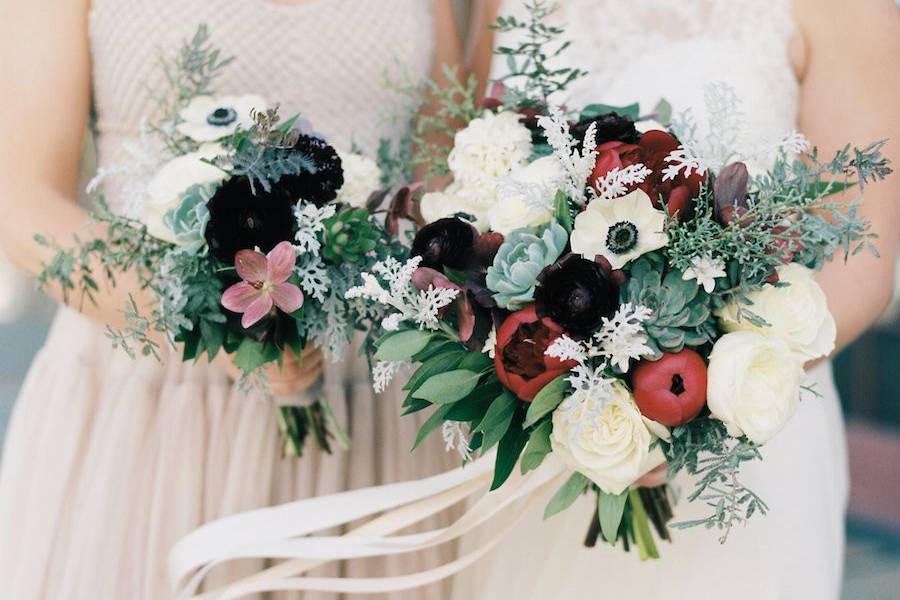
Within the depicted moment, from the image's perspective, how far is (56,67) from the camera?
160 centimetres

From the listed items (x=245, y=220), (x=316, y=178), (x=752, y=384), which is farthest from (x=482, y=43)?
(x=752, y=384)

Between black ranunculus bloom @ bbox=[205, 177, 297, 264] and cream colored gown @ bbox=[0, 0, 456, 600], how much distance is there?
0.50m

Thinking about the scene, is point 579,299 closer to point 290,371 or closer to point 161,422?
point 290,371

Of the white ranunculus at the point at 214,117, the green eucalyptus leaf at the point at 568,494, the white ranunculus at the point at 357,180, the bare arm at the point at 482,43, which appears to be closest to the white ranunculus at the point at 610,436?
the green eucalyptus leaf at the point at 568,494

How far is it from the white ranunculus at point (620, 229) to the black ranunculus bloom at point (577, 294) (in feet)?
0.09

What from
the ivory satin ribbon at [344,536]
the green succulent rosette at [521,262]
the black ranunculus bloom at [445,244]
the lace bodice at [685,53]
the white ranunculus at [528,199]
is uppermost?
the lace bodice at [685,53]

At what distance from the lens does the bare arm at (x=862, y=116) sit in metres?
1.51

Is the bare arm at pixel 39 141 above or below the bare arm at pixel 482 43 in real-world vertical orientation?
below

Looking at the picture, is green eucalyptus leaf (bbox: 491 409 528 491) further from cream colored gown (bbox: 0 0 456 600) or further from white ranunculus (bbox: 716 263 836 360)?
cream colored gown (bbox: 0 0 456 600)

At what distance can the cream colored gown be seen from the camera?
154 centimetres

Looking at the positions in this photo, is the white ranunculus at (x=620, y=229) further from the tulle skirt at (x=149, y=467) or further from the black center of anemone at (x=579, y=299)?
the tulle skirt at (x=149, y=467)

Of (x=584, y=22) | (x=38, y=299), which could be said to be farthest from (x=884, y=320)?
(x=38, y=299)

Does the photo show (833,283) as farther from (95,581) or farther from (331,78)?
(95,581)

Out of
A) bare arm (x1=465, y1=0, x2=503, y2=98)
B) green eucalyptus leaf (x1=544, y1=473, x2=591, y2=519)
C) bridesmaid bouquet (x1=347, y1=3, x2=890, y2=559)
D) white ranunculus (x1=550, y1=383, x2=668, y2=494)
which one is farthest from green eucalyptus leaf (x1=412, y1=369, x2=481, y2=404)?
bare arm (x1=465, y1=0, x2=503, y2=98)
